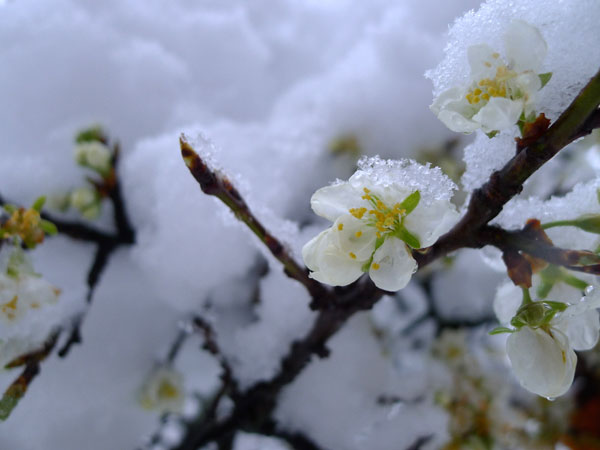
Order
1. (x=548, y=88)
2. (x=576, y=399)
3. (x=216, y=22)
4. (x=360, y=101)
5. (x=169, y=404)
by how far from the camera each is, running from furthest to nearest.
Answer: (x=576, y=399) < (x=216, y=22) < (x=360, y=101) < (x=169, y=404) < (x=548, y=88)

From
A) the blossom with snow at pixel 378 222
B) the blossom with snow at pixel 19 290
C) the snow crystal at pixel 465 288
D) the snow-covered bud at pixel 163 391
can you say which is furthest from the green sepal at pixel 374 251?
the snow crystal at pixel 465 288

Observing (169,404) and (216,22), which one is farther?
(216,22)

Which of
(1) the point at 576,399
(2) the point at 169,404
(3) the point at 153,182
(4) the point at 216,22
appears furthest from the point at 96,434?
(1) the point at 576,399

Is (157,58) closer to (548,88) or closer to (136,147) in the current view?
(136,147)

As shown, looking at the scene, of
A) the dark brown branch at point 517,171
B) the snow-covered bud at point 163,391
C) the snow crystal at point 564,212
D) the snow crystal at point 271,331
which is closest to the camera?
the dark brown branch at point 517,171

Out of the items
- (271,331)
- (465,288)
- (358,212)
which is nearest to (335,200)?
(358,212)

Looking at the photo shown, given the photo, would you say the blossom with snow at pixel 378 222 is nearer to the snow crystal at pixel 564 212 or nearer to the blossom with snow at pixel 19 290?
the snow crystal at pixel 564 212
